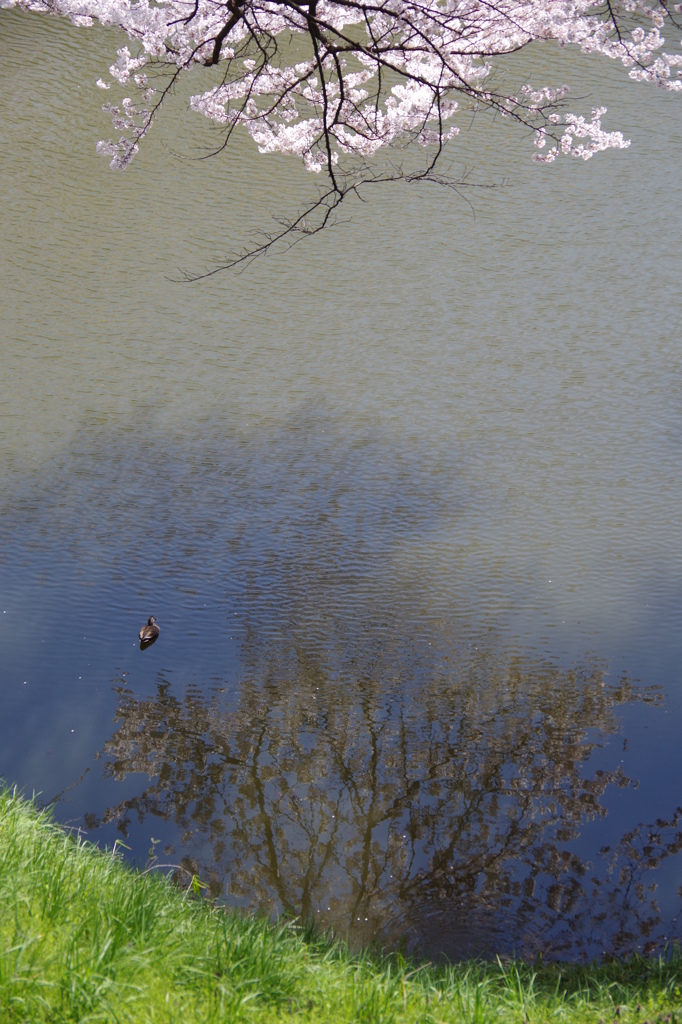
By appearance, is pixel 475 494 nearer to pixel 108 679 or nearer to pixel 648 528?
pixel 648 528

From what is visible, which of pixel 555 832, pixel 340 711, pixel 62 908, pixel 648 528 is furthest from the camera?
pixel 648 528

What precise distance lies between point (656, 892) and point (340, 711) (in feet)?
3.88

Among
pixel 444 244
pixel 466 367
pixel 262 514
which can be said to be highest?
pixel 444 244

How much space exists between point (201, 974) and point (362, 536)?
2622mm

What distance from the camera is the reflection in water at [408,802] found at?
2.47 meters

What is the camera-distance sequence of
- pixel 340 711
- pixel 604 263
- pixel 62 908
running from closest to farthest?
pixel 62 908 < pixel 340 711 < pixel 604 263

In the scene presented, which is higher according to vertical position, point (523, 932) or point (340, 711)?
point (340, 711)

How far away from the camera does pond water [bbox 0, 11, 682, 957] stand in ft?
8.94

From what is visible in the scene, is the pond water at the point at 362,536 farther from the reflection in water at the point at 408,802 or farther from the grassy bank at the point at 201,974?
the grassy bank at the point at 201,974

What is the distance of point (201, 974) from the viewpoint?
5.93 feet

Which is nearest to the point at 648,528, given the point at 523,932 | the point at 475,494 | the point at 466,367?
the point at 475,494

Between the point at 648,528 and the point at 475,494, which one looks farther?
the point at 475,494

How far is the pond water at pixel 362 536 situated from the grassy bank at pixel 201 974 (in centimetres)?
27

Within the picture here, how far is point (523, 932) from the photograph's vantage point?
2.40 meters
